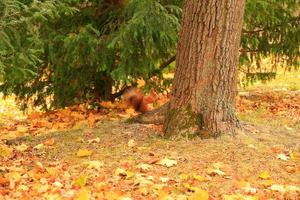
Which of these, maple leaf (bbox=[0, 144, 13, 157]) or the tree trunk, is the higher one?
the tree trunk

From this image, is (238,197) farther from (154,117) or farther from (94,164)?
(154,117)

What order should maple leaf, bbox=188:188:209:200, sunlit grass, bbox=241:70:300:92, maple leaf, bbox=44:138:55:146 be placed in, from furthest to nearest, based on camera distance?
sunlit grass, bbox=241:70:300:92, maple leaf, bbox=44:138:55:146, maple leaf, bbox=188:188:209:200

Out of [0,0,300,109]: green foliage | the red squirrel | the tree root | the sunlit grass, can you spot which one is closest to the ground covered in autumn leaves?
the tree root

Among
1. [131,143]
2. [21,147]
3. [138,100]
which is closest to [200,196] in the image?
[131,143]

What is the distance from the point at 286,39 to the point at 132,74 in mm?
3249

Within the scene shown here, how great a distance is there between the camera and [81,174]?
473 cm

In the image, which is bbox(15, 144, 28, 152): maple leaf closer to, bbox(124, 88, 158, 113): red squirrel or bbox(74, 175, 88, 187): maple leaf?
bbox(74, 175, 88, 187): maple leaf

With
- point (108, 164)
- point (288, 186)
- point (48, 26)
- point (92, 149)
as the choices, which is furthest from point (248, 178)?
point (48, 26)

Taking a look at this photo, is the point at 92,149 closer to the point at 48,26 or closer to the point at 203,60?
the point at 203,60

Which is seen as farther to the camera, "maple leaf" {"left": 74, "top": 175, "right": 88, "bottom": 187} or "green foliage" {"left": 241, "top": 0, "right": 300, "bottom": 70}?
"green foliage" {"left": 241, "top": 0, "right": 300, "bottom": 70}

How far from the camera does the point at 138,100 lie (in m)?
8.23

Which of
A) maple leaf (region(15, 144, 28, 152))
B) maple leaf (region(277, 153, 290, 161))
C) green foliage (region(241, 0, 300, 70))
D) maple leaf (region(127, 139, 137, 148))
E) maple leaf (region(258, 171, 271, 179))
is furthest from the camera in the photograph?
green foliage (region(241, 0, 300, 70))

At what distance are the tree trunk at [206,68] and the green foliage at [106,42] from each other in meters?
1.52

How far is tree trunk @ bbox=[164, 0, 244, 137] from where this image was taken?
5328 millimetres
